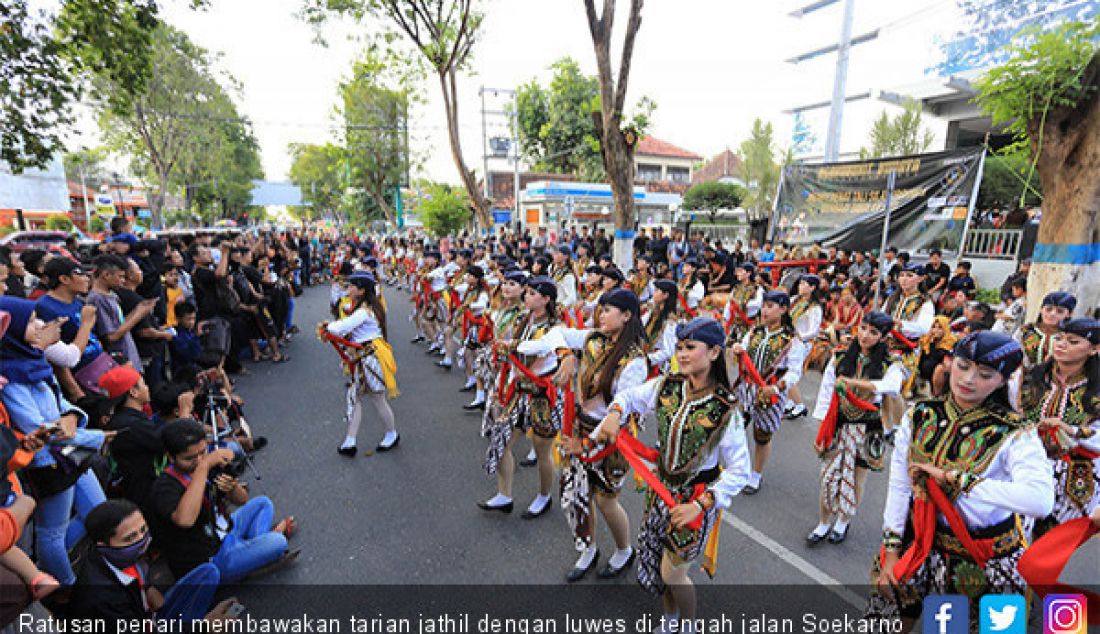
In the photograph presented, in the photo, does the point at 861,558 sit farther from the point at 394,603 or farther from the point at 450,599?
the point at 394,603

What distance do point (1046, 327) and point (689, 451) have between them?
3.89 meters

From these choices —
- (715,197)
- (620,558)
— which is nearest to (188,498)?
(620,558)

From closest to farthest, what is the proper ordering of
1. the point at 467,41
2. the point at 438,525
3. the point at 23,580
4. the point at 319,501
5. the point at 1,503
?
the point at 23,580 < the point at 1,503 < the point at 438,525 < the point at 319,501 < the point at 467,41

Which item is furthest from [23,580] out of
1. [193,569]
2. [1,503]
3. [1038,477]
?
[1038,477]

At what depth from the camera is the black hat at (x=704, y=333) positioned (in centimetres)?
242

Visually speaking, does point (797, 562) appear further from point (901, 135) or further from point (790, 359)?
point (901, 135)

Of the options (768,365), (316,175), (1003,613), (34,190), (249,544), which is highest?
(316,175)

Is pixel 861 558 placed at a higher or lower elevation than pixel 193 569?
lower

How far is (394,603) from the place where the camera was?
313cm

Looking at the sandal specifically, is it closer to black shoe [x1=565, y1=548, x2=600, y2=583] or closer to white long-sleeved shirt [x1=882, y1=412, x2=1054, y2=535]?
black shoe [x1=565, y1=548, x2=600, y2=583]

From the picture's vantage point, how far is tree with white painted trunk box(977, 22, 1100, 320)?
5.77 m

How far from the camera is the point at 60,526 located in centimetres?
300

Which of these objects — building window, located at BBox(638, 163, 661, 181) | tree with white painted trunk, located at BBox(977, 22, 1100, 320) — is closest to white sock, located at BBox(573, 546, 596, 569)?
tree with white painted trunk, located at BBox(977, 22, 1100, 320)

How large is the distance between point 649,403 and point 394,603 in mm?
2013
